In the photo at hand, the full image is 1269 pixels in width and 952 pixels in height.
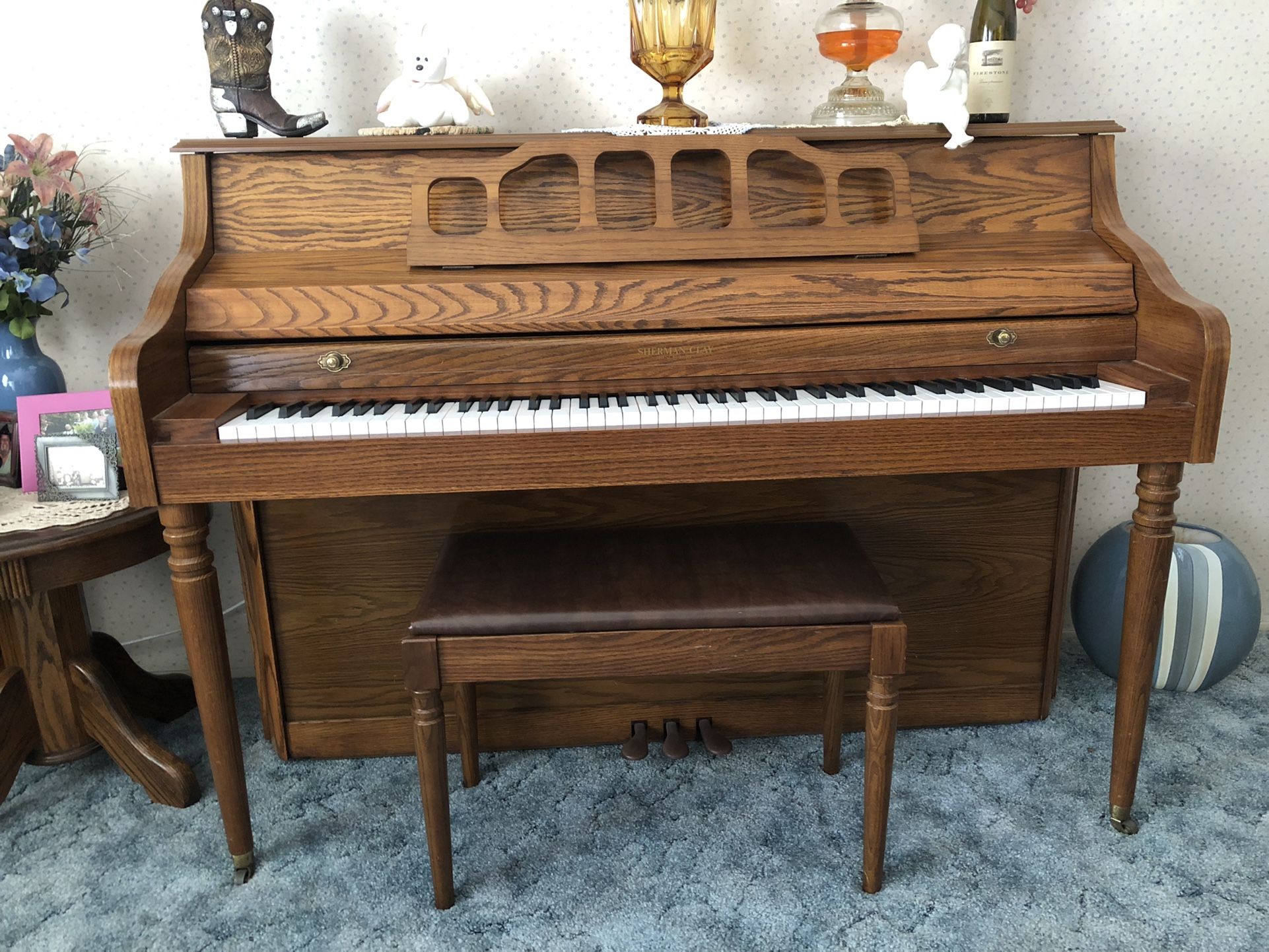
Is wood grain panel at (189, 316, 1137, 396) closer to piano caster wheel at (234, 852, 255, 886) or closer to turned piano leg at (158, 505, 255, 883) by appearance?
turned piano leg at (158, 505, 255, 883)

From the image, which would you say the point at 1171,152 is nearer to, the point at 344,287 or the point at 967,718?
the point at 967,718

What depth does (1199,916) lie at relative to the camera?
1401 millimetres

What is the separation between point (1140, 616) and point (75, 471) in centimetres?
177

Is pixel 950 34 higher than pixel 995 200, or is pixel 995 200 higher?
pixel 950 34

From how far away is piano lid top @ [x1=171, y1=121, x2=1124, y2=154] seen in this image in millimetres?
1500

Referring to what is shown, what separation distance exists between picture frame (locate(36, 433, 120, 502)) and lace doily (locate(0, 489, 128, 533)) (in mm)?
16

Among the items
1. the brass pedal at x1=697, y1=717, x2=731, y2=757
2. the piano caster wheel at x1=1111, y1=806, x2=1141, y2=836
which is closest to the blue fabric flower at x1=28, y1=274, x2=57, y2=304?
the brass pedal at x1=697, y1=717, x2=731, y2=757

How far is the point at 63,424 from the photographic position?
5.43 ft

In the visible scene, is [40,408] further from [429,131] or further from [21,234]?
[429,131]

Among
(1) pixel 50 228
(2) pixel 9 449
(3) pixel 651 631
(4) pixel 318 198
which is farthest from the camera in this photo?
(2) pixel 9 449

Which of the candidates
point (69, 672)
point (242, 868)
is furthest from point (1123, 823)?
point (69, 672)

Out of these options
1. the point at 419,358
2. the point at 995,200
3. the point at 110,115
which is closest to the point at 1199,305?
the point at 995,200

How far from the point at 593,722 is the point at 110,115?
4.92 feet

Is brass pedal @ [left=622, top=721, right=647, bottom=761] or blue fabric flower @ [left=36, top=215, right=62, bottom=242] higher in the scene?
blue fabric flower @ [left=36, top=215, right=62, bottom=242]
